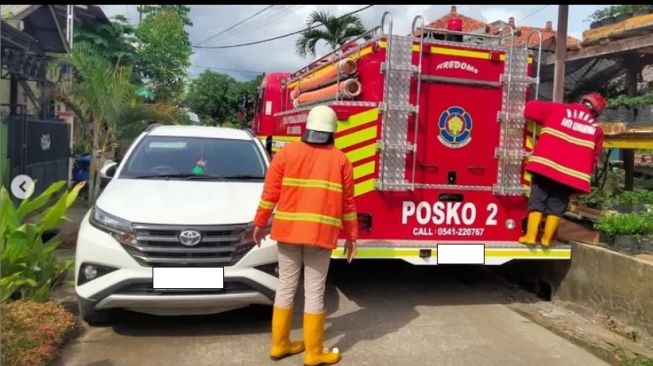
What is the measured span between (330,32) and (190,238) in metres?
14.7

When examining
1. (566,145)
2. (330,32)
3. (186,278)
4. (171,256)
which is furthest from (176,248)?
(330,32)

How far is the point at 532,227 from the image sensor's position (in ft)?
A: 19.2

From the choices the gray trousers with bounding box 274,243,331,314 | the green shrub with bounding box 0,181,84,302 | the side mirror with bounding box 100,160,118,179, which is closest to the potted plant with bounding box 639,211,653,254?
the gray trousers with bounding box 274,243,331,314

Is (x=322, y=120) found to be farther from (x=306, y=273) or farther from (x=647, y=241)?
(x=647, y=241)

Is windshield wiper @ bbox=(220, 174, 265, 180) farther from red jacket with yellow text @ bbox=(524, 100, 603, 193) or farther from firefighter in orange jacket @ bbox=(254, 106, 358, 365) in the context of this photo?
red jacket with yellow text @ bbox=(524, 100, 603, 193)

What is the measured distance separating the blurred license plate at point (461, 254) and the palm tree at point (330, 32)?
43.0 ft

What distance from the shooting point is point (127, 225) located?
4.47 m

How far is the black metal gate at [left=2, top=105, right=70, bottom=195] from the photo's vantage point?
29.6 ft

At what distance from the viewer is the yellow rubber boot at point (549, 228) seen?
5770 mm

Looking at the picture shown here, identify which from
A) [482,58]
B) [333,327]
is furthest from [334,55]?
[333,327]

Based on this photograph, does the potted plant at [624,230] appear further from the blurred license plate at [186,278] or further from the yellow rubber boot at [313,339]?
the blurred license plate at [186,278]

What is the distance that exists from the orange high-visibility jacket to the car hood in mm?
530

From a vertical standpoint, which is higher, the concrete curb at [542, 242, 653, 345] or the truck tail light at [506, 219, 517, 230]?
the truck tail light at [506, 219, 517, 230]

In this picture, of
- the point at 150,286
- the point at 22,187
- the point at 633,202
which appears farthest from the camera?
the point at 633,202
